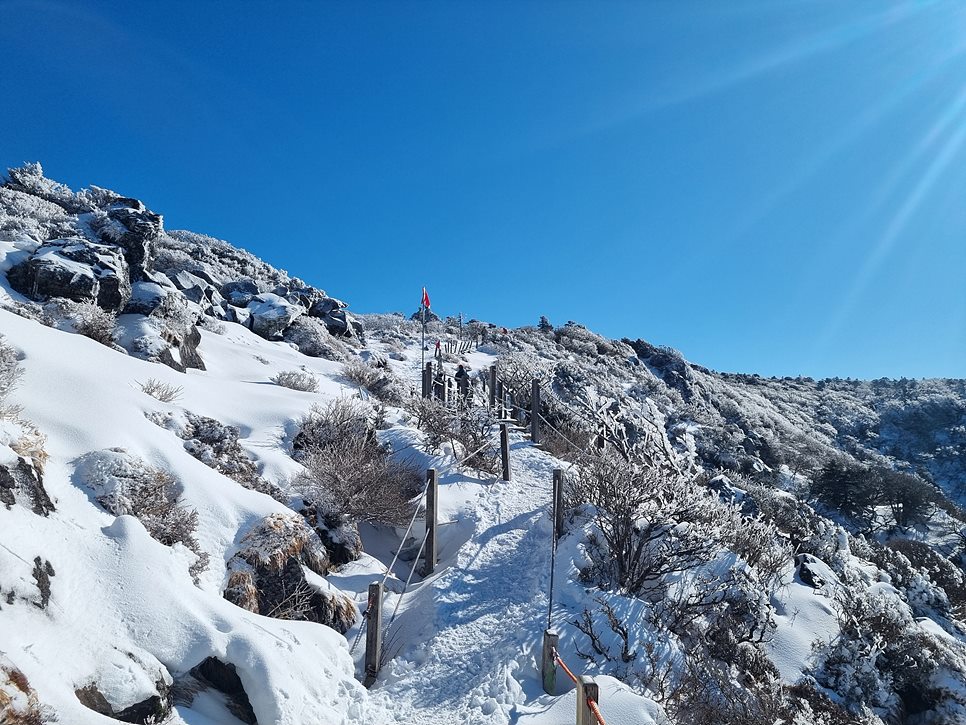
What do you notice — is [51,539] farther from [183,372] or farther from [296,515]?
[183,372]

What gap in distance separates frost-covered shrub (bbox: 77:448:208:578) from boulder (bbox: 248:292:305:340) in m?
16.2

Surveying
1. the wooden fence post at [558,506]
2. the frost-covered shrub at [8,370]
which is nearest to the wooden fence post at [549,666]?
the wooden fence post at [558,506]

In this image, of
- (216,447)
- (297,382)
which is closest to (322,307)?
(297,382)

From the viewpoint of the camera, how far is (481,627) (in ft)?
21.1

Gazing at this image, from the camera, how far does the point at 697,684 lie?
5676 millimetres

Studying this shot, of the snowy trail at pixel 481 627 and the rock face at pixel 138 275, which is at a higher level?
the rock face at pixel 138 275

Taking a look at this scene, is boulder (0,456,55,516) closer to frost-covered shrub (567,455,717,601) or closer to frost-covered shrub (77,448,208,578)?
frost-covered shrub (77,448,208,578)

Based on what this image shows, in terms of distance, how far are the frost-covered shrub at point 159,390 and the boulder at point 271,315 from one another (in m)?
12.4

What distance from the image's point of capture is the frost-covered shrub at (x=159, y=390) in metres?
8.77

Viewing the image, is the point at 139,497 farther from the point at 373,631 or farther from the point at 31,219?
the point at 31,219

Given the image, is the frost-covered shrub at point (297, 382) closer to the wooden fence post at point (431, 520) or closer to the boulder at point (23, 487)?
the wooden fence post at point (431, 520)

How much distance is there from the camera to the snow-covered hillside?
4.18 m

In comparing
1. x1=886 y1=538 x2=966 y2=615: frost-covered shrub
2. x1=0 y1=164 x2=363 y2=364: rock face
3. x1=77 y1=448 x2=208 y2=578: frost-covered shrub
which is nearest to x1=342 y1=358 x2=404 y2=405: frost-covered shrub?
x1=0 y1=164 x2=363 y2=364: rock face

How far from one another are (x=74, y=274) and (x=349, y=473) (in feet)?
27.4
